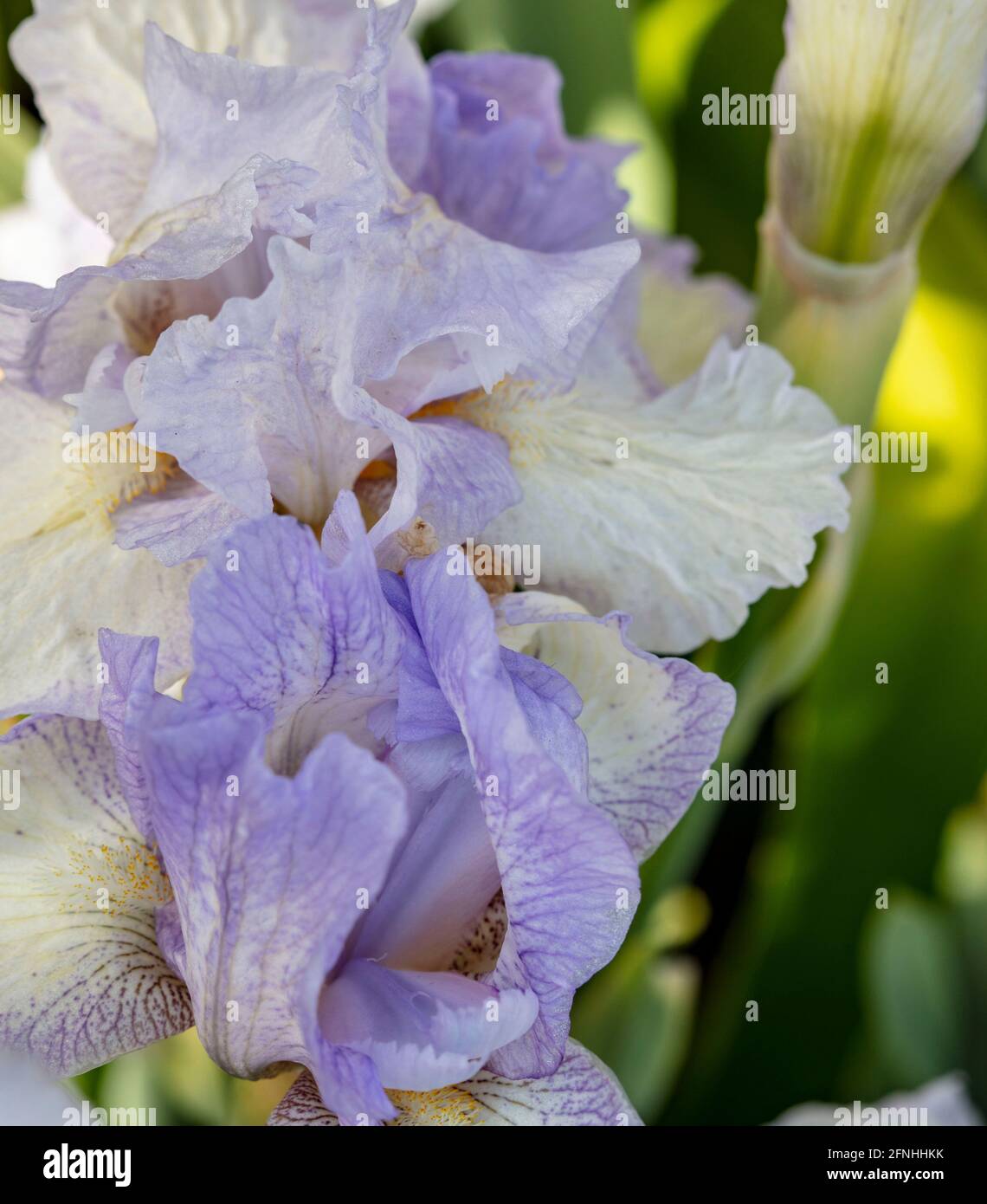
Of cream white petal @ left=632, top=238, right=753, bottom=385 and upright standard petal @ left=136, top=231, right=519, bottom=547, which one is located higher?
upright standard petal @ left=136, top=231, right=519, bottom=547

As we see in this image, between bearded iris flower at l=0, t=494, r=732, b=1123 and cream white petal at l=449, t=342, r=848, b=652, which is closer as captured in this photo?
bearded iris flower at l=0, t=494, r=732, b=1123

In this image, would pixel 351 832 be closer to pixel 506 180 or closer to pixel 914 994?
pixel 506 180

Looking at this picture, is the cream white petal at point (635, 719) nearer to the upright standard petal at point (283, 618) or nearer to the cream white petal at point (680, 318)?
the upright standard petal at point (283, 618)

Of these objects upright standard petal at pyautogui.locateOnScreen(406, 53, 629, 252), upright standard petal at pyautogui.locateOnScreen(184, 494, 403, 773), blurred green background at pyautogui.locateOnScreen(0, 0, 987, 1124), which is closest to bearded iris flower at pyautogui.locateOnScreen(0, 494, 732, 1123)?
upright standard petal at pyautogui.locateOnScreen(184, 494, 403, 773)

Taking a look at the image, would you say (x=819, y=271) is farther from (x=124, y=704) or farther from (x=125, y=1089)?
(x=125, y=1089)

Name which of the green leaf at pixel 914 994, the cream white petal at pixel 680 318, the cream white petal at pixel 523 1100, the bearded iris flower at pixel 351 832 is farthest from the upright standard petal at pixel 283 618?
the green leaf at pixel 914 994

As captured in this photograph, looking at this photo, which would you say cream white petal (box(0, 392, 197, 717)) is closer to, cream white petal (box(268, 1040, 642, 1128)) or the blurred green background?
cream white petal (box(268, 1040, 642, 1128))
